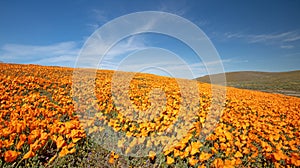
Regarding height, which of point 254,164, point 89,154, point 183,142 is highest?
point 183,142

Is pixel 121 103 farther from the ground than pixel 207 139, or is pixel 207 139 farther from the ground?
pixel 121 103

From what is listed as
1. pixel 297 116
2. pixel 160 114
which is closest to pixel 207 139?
pixel 160 114

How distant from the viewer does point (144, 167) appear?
336 cm

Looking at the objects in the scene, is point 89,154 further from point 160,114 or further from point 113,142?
point 160,114

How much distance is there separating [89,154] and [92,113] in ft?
6.32

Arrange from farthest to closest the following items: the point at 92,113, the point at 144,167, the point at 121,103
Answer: the point at 121,103 → the point at 92,113 → the point at 144,167

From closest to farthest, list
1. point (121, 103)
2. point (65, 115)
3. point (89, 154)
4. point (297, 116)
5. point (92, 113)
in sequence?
point (89, 154) → point (65, 115) → point (92, 113) → point (121, 103) → point (297, 116)

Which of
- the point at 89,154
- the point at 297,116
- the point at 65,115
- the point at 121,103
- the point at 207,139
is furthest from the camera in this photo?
the point at 297,116

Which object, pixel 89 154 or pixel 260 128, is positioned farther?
pixel 260 128

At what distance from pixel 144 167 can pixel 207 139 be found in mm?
1698

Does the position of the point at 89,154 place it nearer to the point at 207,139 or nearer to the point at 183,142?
the point at 183,142

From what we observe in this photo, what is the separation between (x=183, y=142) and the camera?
11.6 feet

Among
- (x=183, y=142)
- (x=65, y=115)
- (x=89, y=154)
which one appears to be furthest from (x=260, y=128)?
(x=65, y=115)

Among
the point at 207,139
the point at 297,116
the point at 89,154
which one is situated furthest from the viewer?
the point at 297,116
